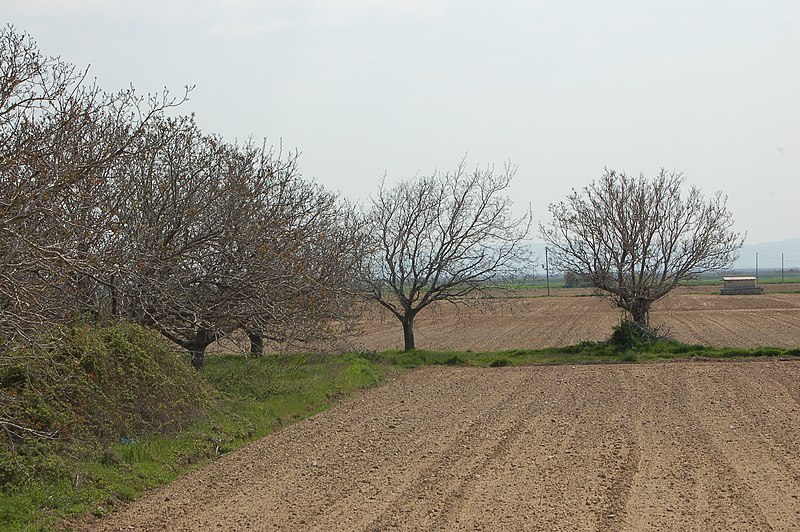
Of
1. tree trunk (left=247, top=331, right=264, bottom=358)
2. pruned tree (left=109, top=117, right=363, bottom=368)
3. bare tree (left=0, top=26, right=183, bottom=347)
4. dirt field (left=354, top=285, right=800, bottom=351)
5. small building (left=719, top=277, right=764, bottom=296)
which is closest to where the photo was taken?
bare tree (left=0, top=26, right=183, bottom=347)

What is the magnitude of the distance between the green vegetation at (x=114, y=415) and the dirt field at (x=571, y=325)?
42.1 feet

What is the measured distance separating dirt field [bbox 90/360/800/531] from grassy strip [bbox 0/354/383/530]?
0.40m

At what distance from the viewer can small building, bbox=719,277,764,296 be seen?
274 feet

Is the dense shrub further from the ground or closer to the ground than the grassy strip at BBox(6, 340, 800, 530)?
further from the ground

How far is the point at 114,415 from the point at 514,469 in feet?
19.1

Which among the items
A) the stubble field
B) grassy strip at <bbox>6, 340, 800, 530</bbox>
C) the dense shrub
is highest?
the dense shrub

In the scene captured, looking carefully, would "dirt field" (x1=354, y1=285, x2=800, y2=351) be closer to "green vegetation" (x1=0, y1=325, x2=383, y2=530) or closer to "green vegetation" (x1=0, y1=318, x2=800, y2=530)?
"green vegetation" (x1=0, y1=318, x2=800, y2=530)

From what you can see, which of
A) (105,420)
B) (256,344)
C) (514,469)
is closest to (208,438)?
(105,420)

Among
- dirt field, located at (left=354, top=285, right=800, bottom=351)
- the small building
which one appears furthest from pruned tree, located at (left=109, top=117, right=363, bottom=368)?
the small building

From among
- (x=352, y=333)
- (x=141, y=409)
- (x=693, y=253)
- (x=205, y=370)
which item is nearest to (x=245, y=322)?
(x=205, y=370)

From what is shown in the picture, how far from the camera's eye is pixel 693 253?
2938 centimetres

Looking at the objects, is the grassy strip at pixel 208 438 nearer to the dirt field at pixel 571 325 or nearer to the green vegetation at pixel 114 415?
the green vegetation at pixel 114 415

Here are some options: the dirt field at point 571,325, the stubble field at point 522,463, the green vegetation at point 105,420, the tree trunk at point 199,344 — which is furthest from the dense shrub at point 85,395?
the dirt field at point 571,325

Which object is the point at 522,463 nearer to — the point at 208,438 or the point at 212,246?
the point at 208,438
